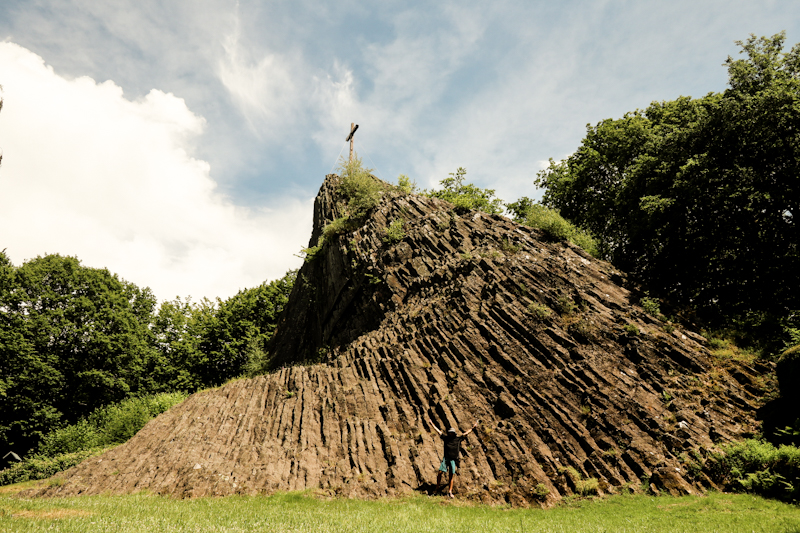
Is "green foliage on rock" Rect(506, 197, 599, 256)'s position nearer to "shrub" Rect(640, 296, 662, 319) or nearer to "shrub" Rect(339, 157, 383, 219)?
"shrub" Rect(640, 296, 662, 319)

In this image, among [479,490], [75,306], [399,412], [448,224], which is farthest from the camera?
[75,306]

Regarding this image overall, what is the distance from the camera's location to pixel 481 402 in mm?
13586

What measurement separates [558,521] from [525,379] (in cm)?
536

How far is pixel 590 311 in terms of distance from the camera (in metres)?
15.0

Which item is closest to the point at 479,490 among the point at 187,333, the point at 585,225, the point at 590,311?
the point at 590,311

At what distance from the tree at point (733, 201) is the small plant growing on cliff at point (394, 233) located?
498 inches

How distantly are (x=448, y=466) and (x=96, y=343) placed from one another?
119ft

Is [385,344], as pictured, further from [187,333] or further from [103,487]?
[187,333]

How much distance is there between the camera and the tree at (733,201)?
52.7ft

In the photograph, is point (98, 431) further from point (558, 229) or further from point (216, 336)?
point (558, 229)

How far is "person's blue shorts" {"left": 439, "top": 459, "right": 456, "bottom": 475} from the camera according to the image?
438 inches

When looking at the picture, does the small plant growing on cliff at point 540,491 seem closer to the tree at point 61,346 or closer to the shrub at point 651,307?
the shrub at point 651,307

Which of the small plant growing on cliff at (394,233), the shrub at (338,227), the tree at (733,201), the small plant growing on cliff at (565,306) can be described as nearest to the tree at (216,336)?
Result: the shrub at (338,227)

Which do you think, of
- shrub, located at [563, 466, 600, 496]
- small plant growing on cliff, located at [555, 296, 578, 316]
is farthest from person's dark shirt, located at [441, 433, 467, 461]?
small plant growing on cliff, located at [555, 296, 578, 316]
